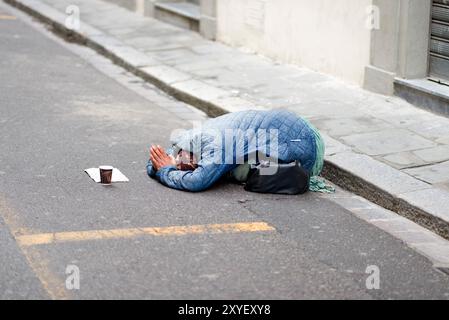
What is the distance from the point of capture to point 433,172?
265 inches

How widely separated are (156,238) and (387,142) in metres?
2.66

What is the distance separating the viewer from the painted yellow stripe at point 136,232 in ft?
17.8

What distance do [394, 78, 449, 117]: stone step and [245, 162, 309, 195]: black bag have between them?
7.69ft

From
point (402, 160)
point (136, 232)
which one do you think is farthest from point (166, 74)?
point (136, 232)

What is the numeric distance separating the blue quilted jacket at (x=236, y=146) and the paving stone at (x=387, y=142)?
93cm

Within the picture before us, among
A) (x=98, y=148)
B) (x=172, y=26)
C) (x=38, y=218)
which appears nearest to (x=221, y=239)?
(x=38, y=218)

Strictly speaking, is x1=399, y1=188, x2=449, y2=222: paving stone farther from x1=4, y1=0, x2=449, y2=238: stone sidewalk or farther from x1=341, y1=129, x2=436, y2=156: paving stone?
x1=341, y1=129, x2=436, y2=156: paving stone

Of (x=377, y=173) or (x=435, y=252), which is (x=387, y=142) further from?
(x=435, y=252)

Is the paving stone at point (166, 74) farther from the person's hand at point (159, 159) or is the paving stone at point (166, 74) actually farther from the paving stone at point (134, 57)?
the person's hand at point (159, 159)

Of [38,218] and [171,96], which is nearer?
[38,218]

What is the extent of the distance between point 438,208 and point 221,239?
1.45 m

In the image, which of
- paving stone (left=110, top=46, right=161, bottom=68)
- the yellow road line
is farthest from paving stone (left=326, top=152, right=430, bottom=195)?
paving stone (left=110, top=46, right=161, bottom=68)

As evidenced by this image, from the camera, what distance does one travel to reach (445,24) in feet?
28.3
